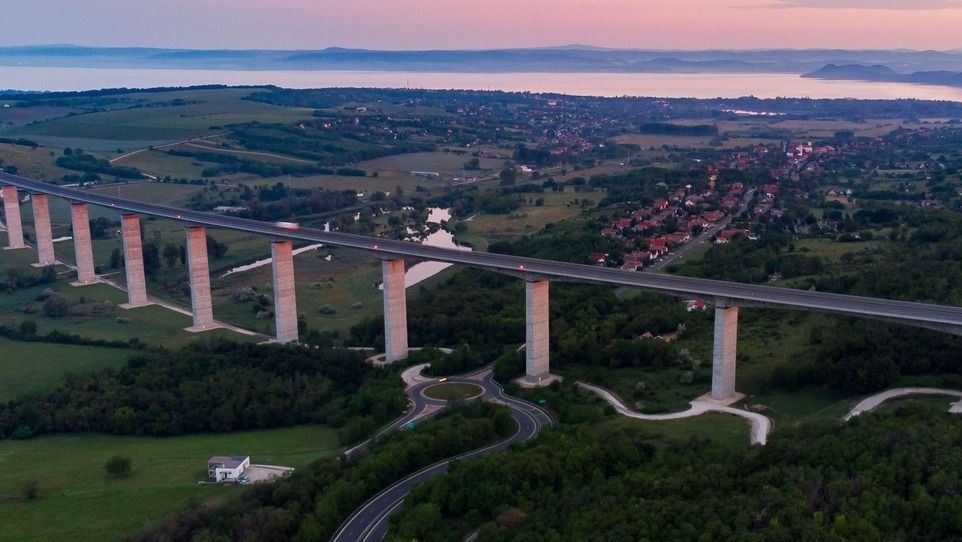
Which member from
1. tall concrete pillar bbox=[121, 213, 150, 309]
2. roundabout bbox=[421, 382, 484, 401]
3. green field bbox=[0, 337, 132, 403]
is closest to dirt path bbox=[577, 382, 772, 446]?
roundabout bbox=[421, 382, 484, 401]

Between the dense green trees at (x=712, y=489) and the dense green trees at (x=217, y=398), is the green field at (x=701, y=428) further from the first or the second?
the dense green trees at (x=217, y=398)

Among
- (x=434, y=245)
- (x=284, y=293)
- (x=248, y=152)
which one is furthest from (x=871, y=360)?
(x=248, y=152)

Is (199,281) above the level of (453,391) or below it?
above

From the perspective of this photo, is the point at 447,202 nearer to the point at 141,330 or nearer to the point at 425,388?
the point at 141,330

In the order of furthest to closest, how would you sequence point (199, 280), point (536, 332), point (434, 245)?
point (434, 245) < point (199, 280) < point (536, 332)

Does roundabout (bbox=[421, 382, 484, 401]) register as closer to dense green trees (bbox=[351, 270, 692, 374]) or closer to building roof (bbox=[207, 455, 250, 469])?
dense green trees (bbox=[351, 270, 692, 374])

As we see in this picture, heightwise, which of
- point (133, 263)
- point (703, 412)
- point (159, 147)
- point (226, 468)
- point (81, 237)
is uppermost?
point (159, 147)

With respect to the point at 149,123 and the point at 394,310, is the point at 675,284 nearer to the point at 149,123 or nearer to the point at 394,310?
the point at 394,310
